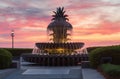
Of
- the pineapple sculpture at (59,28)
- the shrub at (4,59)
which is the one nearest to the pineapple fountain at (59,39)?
the pineapple sculpture at (59,28)

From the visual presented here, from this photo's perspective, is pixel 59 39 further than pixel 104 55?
Yes

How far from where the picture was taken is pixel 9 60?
23.2m

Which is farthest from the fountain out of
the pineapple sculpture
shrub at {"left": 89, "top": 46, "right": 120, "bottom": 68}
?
shrub at {"left": 89, "top": 46, "right": 120, "bottom": 68}

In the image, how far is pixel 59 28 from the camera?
100 feet

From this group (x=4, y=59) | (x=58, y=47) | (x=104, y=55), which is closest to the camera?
(x=104, y=55)

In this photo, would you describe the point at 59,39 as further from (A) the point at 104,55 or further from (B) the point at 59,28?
(A) the point at 104,55

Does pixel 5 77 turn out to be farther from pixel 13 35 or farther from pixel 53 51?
pixel 13 35

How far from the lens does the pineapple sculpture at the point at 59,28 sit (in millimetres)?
30578

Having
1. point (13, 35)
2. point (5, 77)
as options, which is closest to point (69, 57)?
point (5, 77)

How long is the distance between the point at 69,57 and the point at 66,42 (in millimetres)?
2821

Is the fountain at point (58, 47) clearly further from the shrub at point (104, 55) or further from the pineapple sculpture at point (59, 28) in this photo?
the shrub at point (104, 55)

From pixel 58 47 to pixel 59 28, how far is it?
2.36 m

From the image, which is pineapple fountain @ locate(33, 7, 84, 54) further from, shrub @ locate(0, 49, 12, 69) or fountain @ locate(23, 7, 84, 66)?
shrub @ locate(0, 49, 12, 69)

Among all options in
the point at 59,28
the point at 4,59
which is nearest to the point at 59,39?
the point at 59,28
